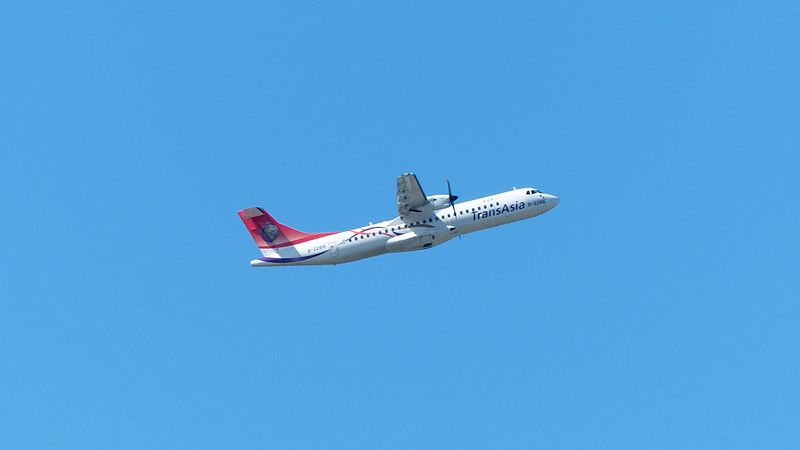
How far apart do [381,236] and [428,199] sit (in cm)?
446

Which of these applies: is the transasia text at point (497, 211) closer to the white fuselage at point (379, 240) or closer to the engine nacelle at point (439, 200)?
the white fuselage at point (379, 240)

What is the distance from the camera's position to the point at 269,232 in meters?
69.8

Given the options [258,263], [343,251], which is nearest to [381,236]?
[343,251]

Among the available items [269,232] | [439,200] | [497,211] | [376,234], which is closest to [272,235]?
[269,232]

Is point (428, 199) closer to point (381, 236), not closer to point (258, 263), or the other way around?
point (381, 236)

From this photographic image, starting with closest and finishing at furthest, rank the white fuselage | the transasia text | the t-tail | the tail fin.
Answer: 1. the white fuselage
2. the t-tail
3. the tail fin
4. the transasia text

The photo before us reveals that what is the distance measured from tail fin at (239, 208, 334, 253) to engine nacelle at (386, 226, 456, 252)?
5.25m

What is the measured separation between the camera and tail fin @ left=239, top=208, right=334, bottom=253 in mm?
69625

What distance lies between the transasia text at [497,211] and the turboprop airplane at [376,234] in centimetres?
8

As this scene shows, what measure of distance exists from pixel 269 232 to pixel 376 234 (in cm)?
813

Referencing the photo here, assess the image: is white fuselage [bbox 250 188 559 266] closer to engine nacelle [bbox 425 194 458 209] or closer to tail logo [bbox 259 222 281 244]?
engine nacelle [bbox 425 194 458 209]

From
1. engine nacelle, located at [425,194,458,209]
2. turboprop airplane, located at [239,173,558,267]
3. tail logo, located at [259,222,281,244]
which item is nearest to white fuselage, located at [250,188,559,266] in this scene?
turboprop airplane, located at [239,173,558,267]

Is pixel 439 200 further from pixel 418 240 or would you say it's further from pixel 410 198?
pixel 418 240

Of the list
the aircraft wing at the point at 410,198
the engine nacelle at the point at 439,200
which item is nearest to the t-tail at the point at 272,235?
the aircraft wing at the point at 410,198
